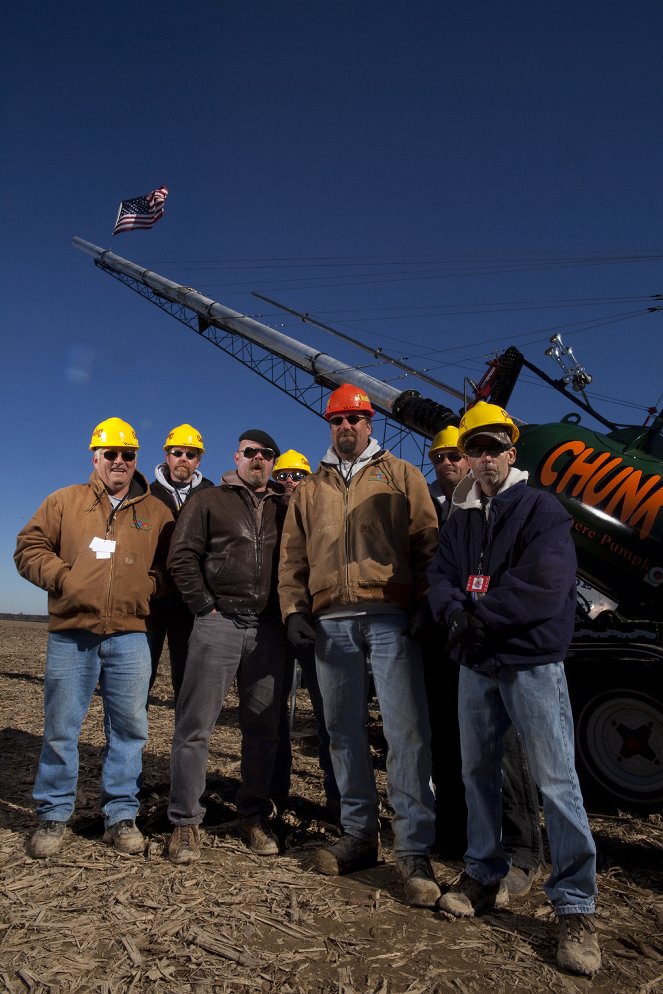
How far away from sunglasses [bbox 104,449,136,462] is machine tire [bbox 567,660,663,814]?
3.66 metres

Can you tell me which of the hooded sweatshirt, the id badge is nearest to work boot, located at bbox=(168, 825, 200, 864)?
the hooded sweatshirt

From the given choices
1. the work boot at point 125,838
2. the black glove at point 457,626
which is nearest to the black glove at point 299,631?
the black glove at point 457,626

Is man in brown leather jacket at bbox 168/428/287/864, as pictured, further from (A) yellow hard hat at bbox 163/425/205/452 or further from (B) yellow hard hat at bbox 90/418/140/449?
(A) yellow hard hat at bbox 163/425/205/452

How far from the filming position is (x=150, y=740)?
6.73 meters

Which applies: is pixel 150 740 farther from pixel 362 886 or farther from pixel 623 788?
pixel 623 788

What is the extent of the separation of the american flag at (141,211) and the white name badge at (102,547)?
1062 inches

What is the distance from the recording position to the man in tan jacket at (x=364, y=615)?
3459mm

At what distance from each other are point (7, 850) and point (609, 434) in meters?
5.89

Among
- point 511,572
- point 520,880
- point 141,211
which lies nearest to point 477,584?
point 511,572

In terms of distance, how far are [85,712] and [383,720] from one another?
72.8 inches

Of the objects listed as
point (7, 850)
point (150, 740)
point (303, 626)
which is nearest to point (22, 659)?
point (150, 740)

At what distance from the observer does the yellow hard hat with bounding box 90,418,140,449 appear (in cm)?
427

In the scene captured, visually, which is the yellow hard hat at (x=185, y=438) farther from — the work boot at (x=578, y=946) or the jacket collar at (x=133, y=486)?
the work boot at (x=578, y=946)

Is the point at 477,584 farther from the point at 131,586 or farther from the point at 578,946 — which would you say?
the point at 131,586
